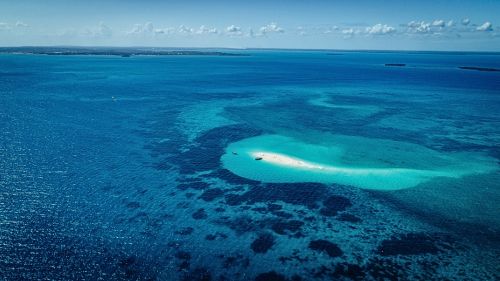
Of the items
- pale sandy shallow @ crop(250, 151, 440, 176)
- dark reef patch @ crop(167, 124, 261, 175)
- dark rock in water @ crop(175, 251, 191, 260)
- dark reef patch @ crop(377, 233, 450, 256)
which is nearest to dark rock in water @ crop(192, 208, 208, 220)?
dark rock in water @ crop(175, 251, 191, 260)

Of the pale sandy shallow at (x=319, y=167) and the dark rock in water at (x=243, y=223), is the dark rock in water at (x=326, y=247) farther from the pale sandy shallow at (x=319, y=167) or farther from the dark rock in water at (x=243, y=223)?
the pale sandy shallow at (x=319, y=167)

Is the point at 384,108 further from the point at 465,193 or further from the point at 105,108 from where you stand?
the point at 105,108

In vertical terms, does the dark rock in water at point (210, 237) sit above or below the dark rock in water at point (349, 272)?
above

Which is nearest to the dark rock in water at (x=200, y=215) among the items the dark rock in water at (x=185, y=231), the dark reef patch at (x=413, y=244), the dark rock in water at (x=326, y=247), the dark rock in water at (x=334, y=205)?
the dark rock in water at (x=185, y=231)

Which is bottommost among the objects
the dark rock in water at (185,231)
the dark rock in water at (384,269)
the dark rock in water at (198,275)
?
the dark rock in water at (384,269)

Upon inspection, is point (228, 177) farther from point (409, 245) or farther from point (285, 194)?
point (409, 245)

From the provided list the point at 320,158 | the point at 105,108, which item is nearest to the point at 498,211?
the point at 320,158

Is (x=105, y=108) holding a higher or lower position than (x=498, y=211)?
higher

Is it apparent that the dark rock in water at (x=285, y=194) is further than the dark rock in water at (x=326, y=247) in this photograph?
Yes
